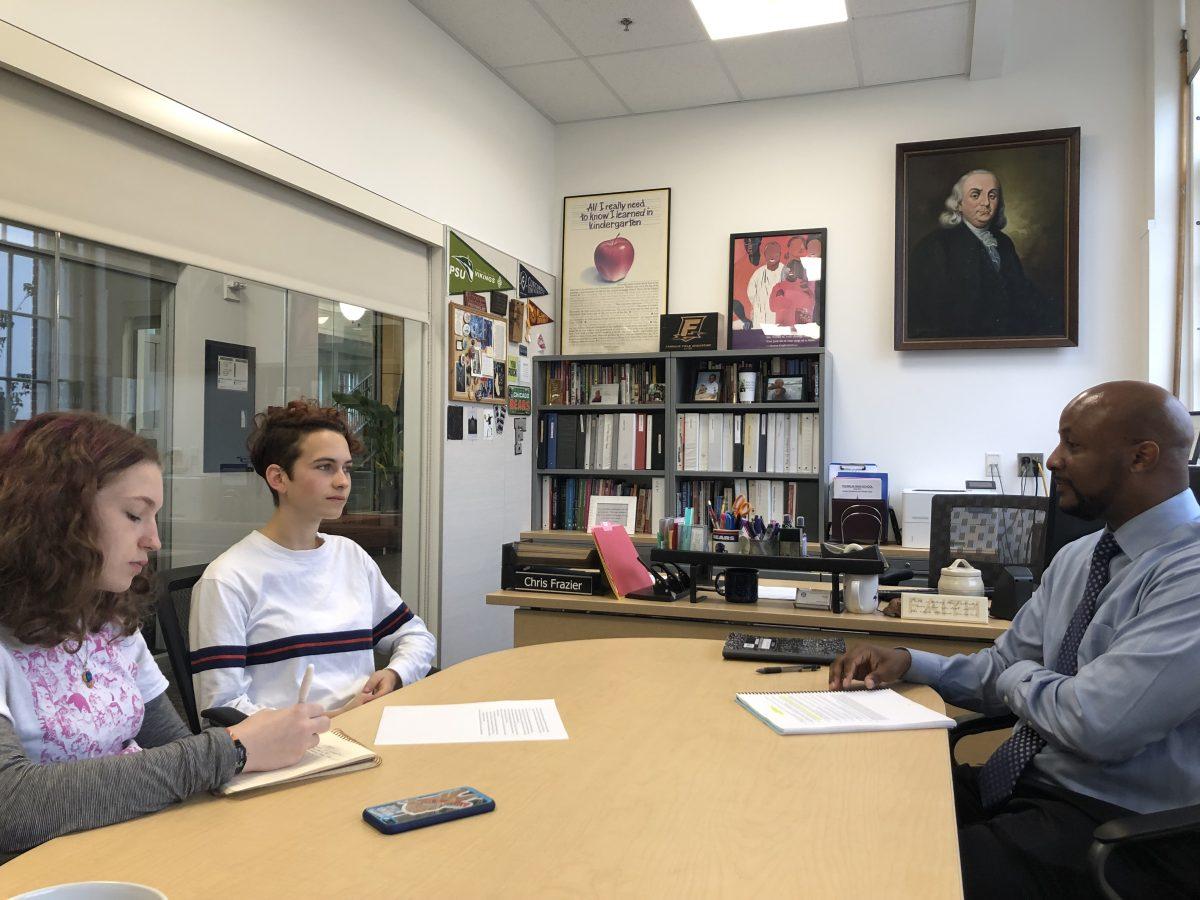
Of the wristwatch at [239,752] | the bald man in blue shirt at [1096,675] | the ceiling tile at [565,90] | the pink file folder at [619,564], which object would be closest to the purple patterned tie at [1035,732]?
the bald man in blue shirt at [1096,675]

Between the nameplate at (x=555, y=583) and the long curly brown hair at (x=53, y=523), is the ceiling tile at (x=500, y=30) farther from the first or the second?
the long curly brown hair at (x=53, y=523)

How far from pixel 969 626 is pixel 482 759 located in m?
1.71

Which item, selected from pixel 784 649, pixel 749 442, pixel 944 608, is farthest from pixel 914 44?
pixel 784 649

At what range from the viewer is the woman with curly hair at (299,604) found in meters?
1.96

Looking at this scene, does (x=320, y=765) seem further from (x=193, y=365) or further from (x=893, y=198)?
(x=893, y=198)

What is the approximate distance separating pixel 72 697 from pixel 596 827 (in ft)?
2.59

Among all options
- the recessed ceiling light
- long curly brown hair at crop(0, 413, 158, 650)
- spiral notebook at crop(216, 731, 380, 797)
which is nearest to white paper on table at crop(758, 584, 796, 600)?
spiral notebook at crop(216, 731, 380, 797)

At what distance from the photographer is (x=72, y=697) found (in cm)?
137

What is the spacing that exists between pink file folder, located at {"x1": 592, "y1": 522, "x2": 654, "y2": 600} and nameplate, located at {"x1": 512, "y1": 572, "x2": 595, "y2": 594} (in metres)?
0.08

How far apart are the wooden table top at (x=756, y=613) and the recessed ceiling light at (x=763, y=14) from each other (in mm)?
2646

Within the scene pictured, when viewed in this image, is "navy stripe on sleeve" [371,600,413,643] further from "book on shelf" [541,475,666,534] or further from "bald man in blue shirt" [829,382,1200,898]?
"book on shelf" [541,475,666,534]

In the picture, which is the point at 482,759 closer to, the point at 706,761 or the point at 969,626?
the point at 706,761

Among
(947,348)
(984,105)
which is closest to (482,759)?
(947,348)

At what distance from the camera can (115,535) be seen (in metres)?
1.38
